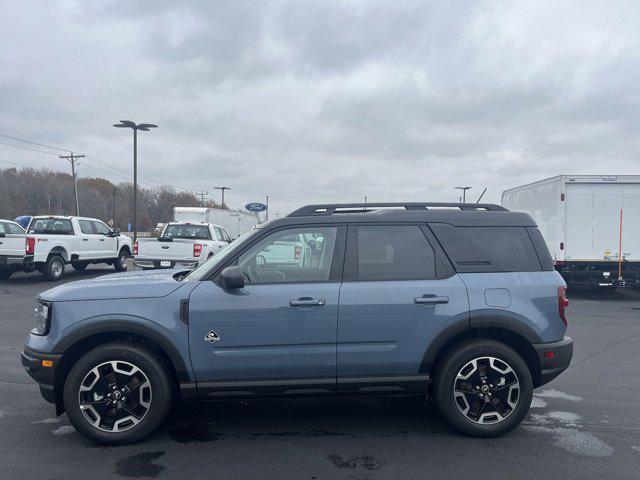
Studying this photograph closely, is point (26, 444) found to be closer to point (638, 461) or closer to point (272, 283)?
point (272, 283)

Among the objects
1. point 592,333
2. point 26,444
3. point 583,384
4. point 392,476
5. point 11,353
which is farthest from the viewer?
point 592,333

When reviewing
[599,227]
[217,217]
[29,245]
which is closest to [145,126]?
[217,217]

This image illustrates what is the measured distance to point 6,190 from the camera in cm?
8031

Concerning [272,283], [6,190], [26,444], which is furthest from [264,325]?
[6,190]

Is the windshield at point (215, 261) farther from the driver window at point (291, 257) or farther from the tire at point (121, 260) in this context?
the tire at point (121, 260)

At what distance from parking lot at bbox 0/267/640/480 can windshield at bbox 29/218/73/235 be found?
493 inches

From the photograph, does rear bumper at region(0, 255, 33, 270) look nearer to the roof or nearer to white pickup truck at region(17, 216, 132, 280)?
white pickup truck at region(17, 216, 132, 280)

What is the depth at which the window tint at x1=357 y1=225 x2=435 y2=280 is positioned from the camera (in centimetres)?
458

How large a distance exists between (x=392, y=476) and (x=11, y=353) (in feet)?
19.4

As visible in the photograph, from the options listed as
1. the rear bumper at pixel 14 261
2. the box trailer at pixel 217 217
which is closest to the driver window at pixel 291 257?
the rear bumper at pixel 14 261

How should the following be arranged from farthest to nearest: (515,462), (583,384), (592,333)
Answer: (592,333)
(583,384)
(515,462)

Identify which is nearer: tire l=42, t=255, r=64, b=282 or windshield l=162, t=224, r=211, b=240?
tire l=42, t=255, r=64, b=282

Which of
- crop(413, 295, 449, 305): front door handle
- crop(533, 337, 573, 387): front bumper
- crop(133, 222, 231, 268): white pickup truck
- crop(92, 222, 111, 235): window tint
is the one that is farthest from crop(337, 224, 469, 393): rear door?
crop(92, 222, 111, 235): window tint

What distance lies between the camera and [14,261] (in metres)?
15.7
